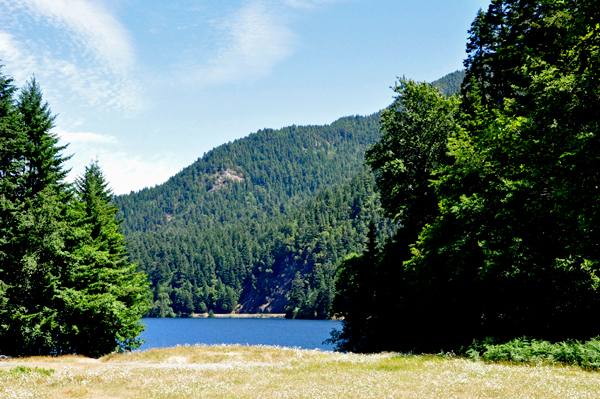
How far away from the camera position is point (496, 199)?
74.1 feet

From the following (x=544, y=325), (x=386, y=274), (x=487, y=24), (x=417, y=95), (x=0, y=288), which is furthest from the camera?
(x=386, y=274)

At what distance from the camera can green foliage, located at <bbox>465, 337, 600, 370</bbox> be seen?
17733 mm

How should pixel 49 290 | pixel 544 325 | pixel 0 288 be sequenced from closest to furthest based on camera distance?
pixel 544 325, pixel 0 288, pixel 49 290

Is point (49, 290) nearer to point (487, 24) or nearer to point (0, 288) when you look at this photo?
point (0, 288)

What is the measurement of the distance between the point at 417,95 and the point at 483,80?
214 inches

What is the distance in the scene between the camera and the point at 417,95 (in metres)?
36.0

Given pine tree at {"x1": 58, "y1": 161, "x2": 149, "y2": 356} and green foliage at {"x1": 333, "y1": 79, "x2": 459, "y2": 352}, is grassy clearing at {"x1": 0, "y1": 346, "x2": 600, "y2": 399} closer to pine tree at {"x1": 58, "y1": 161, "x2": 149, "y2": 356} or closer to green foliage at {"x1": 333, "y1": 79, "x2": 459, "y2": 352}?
pine tree at {"x1": 58, "y1": 161, "x2": 149, "y2": 356}

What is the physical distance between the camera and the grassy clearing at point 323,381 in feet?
44.8

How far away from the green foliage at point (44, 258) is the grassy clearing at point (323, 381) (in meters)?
7.15

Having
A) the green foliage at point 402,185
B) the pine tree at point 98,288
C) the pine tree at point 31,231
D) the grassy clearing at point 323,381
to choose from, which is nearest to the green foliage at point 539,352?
the grassy clearing at point 323,381

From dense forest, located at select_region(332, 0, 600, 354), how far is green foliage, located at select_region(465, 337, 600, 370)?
321 mm

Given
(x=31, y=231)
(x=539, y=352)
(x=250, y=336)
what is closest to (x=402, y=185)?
(x=539, y=352)

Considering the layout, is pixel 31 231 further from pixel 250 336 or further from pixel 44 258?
pixel 250 336

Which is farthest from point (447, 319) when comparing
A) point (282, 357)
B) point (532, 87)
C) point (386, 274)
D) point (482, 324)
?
point (532, 87)
